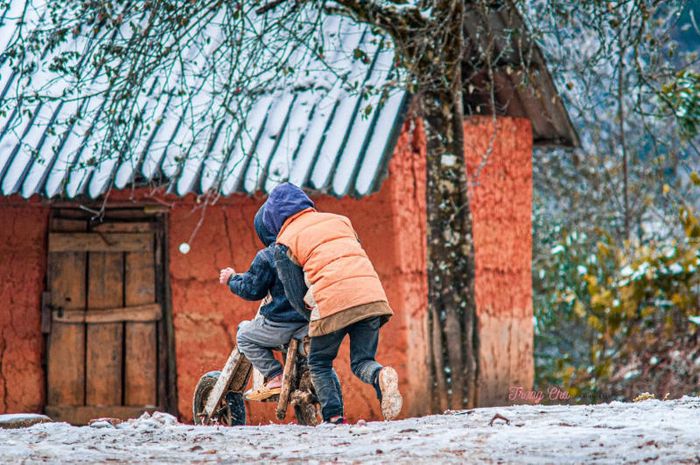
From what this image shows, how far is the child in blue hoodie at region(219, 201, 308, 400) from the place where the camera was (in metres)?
5.08

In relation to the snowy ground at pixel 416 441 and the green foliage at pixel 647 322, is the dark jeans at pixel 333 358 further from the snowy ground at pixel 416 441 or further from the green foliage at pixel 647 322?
the green foliage at pixel 647 322

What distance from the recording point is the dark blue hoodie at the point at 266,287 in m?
5.07

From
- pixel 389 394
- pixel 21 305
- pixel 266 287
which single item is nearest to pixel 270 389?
pixel 266 287

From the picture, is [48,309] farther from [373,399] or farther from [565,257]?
[565,257]

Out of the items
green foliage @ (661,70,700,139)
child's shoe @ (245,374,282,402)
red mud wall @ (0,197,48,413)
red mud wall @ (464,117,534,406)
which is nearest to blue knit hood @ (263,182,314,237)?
child's shoe @ (245,374,282,402)

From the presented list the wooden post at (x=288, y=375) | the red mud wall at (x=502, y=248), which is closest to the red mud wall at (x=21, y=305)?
the red mud wall at (x=502, y=248)

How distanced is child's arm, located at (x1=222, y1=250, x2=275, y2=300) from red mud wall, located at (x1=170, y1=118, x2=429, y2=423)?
3.11 meters

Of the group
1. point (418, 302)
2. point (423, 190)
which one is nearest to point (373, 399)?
point (418, 302)

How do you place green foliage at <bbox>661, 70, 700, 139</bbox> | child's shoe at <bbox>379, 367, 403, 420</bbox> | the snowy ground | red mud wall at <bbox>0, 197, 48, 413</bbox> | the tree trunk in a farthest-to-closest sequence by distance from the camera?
red mud wall at <bbox>0, 197, 48, 413</bbox> < green foliage at <bbox>661, 70, 700, 139</bbox> < the tree trunk < child's shoe at <bbox>379, 367, 403, 420</bbox> < the snowy ground

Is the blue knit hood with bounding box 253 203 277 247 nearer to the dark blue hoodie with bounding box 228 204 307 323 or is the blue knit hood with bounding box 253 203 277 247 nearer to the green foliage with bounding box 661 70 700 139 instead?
the dark blue hoodie with bounding box 228 204 307 323

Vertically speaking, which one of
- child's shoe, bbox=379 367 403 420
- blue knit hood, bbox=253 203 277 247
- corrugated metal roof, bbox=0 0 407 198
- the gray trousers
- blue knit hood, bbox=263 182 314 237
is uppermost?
corrugated metal roof, bbox=0 0 407 198

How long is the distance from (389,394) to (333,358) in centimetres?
37

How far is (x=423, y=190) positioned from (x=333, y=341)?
141 inches

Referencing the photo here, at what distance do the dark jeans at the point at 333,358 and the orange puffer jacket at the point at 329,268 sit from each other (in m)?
0.12
